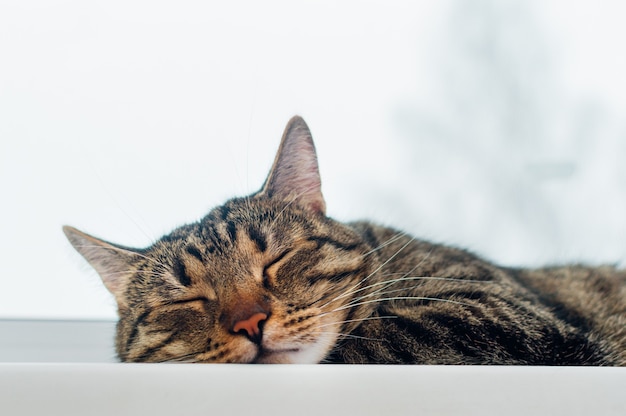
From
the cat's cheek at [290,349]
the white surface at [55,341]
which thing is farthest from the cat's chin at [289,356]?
the white surface at [55,341]

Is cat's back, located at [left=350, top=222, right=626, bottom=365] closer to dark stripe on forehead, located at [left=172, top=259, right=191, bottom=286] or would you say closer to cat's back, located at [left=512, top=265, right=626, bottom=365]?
cat's back, located at [left=512, top=265, right=626, bottom=365]

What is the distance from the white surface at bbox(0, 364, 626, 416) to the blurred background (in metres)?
0.43

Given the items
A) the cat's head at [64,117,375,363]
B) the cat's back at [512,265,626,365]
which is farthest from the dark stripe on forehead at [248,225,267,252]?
the cat's back at [512,265,626,365]

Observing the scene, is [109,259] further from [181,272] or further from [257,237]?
[257,237]

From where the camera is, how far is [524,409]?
727 millimetres

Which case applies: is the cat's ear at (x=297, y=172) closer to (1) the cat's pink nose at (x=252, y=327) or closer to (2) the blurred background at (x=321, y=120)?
(2) the blurred background at (x=321, y=120)

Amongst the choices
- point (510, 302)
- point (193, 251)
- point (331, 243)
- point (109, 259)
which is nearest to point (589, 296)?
point (510, 302)

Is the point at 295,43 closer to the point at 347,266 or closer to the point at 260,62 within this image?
the point at 260,62

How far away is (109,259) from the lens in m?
1.09

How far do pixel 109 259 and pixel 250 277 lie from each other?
33 cm

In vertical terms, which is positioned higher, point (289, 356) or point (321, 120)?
point (321, 120)

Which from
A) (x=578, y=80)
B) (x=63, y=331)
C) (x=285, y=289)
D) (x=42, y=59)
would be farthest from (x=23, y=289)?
(x=578, y=80)

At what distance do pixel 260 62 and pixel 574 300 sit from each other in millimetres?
962

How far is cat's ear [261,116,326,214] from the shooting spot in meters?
1.10
